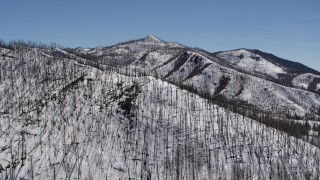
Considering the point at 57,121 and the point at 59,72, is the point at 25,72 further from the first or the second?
the point at 57,121

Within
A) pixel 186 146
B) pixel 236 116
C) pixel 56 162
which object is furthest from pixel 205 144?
pixel 56 162

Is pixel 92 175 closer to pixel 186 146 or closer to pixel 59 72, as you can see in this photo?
pixel 186 146

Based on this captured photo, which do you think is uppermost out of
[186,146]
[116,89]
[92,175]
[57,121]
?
[116,89]

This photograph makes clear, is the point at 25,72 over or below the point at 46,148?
over

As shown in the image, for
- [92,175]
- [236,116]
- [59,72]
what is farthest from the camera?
[59,72]

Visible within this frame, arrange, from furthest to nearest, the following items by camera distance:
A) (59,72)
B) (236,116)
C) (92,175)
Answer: (59,72) → (236,116) → (92,175)

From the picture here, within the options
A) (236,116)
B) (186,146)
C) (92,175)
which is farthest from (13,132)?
(236,116)

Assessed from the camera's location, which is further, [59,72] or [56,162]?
[59,72]
